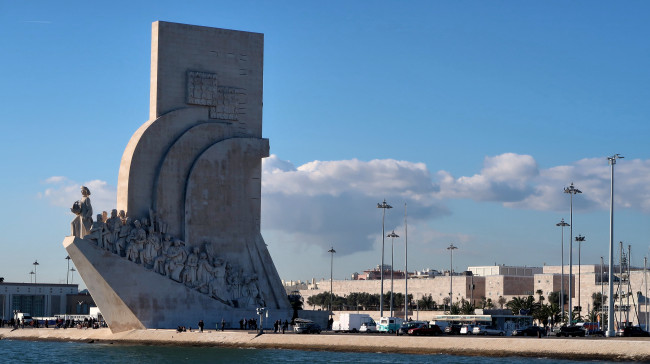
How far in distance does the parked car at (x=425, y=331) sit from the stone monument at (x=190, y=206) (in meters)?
7.21

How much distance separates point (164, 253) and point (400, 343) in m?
11.1

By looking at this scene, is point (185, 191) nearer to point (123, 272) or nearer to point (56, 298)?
point (123, 272)

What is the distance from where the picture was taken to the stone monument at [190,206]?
129 ft

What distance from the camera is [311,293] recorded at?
87.2 meters

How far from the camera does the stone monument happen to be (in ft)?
129

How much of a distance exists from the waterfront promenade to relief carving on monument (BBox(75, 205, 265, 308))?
108 inches

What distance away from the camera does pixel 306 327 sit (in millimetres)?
40031

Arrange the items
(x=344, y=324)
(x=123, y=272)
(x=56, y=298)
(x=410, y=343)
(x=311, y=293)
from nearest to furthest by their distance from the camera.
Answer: (x=410, y=343) → (x=123, y=272) → (x=344, y=324) → (x=56, y=298) → (x=311, y=293)

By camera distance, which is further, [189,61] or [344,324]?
[344,324]

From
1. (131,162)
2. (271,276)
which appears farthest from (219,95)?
(271,276)

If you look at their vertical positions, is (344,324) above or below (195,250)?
below

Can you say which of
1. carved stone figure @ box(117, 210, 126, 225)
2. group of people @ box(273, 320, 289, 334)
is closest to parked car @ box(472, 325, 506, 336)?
group of people @ box(273, 320, 289, 334)

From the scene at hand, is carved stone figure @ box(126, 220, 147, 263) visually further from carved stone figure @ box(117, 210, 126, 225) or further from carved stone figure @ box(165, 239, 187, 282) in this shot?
carved stone figure @ box(165, 239, 187, 282)

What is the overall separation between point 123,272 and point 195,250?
3.39 meters
